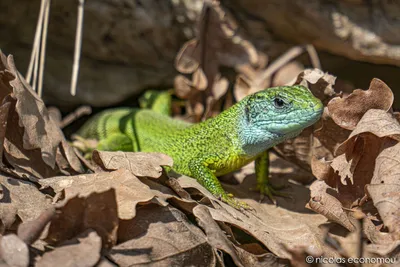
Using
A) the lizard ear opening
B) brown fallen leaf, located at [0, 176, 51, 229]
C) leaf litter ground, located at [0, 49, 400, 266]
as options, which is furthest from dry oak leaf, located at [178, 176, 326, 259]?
brown fallen leaf, located at [0, 176, 51, 229]

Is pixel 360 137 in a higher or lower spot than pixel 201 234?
higher

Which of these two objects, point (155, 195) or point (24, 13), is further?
point (24, 13)

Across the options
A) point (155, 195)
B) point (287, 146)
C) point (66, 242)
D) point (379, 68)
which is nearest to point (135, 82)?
point (287, 146)

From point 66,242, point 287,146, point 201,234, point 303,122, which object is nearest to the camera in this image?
point 66,242

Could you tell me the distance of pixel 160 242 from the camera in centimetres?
279

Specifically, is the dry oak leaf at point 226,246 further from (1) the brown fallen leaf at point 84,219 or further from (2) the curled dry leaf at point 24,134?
(2) the curled dry leaf at point 24,134

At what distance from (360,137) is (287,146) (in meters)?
0.89

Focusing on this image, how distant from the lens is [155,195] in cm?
301

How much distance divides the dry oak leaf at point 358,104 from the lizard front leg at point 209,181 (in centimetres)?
88

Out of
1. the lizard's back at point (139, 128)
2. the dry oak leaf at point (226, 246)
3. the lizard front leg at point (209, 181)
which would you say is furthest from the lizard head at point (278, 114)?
the dry oak leaf at point (226, 246)

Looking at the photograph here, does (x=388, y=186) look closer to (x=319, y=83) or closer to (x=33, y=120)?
(x=319, y=83)

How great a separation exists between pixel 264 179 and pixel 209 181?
0.60 meters

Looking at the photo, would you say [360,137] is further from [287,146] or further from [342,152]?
[287,146]

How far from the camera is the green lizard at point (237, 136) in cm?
363
